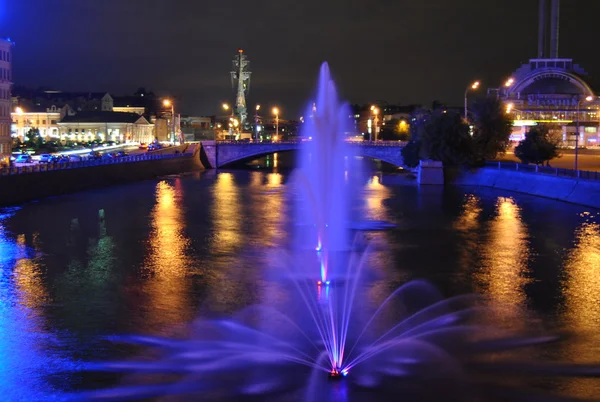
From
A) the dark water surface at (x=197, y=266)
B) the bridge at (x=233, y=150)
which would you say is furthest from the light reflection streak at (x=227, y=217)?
the bridge at (x=233, y=150)

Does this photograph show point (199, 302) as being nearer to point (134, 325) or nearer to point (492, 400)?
point (134, 325)

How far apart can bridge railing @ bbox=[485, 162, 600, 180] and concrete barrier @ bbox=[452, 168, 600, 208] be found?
458 millimetres

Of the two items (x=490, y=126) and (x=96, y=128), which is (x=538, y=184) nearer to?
(x=490, y=126)

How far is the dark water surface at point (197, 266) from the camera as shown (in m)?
16.9

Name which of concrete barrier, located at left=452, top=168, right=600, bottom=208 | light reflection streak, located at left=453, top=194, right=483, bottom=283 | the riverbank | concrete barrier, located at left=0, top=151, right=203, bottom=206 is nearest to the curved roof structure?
concrete barrier, located at left=452, top=168, right=600, bottom=208

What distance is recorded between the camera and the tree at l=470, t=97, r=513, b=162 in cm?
7194

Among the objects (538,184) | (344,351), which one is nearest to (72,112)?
(538,184)

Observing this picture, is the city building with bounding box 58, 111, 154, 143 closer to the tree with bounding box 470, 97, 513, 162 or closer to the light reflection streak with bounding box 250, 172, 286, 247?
the light reflection streak with bounding box 250, 172, 286, 247

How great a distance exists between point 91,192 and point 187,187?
9.95 meters

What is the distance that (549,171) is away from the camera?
184ft

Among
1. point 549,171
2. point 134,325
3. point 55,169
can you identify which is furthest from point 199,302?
point 549,171

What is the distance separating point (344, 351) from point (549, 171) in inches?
1739

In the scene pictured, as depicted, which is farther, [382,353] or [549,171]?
[549,171]

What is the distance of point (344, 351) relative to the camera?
1653 cm
